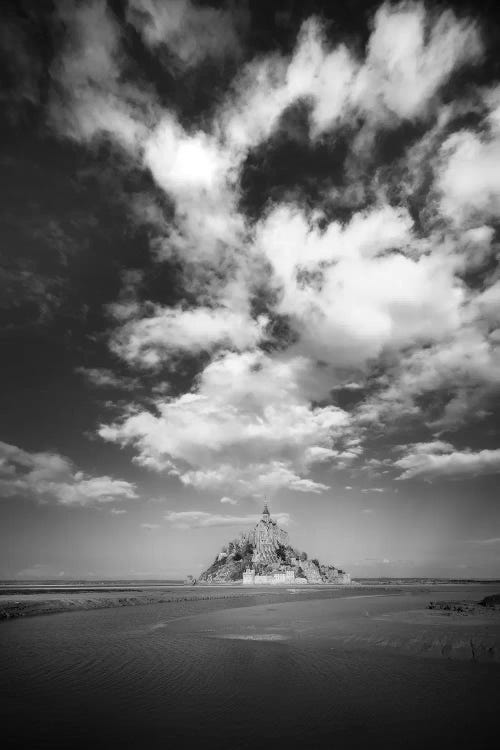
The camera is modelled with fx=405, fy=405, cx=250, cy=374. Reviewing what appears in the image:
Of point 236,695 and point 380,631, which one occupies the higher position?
point 380,631

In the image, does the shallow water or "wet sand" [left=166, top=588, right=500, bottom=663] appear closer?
the shallow water

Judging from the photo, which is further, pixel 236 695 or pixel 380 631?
pixel 380 631

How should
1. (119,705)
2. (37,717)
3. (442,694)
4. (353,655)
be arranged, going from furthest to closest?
(353,655) → (442,694) → (119,705) → (37,717)

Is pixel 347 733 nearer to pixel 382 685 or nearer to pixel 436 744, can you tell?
pixel 436 744

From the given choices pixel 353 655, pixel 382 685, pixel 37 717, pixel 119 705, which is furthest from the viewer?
pixel 353 655

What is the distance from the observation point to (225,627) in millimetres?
43562

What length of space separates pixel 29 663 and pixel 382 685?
20.9m

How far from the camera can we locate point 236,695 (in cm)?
1912

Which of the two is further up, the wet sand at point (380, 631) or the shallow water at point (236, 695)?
the wet sand at point (380, 631)

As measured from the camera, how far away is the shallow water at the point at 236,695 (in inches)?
561

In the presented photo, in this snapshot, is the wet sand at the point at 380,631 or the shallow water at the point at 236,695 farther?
the wet sand at the point at 380,631

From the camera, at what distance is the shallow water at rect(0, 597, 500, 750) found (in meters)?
14.3

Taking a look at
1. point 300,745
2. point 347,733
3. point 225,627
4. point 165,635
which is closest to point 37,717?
point 300,745

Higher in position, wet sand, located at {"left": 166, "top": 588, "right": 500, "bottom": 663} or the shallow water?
wet sand, located at {"left": 166, "top": 588, "right": 500, "bottom": 663}
